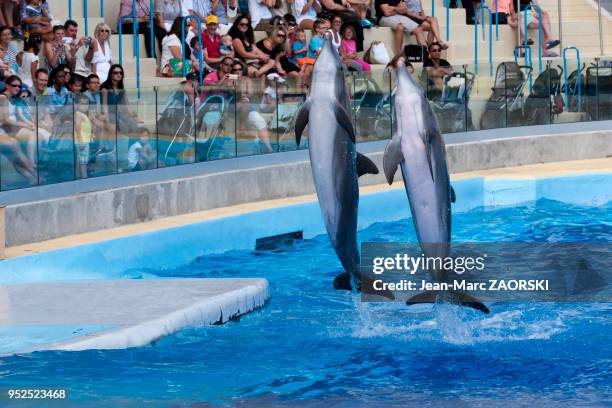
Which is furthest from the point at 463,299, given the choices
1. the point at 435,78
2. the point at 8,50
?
the point at 435,78

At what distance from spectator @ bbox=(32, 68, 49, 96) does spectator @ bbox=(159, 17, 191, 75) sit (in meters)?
A: 3.08

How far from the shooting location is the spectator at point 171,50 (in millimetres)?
15289

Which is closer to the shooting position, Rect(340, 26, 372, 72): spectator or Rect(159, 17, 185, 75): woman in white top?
Rect(159, 17, 185, 75): woman in white top

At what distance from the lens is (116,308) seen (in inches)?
320

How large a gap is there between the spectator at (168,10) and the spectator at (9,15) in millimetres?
2362

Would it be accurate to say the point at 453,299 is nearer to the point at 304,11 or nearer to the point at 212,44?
the point at 212,44

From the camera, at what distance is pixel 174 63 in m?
15.2

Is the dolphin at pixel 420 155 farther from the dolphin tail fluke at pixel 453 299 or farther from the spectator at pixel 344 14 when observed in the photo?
the spectator at pixel 344 14

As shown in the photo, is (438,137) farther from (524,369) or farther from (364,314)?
(364,314)

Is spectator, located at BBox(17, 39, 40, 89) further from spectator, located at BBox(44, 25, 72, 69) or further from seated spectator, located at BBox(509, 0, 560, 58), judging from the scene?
seated spectator, located at BBox(509, 0, 560, 58)

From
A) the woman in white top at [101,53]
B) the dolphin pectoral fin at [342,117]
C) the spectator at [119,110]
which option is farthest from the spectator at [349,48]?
the dolphin pectoral fin at [342,117]

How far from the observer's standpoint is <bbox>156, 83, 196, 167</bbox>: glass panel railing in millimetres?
12094

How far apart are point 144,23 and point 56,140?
5263 millimetres

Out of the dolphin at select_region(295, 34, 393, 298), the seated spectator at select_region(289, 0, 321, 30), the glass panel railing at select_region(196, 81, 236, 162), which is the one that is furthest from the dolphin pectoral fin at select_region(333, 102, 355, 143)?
the seated spectator at select_region(289, 0, 321, 30)
